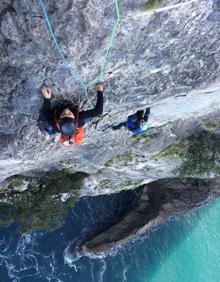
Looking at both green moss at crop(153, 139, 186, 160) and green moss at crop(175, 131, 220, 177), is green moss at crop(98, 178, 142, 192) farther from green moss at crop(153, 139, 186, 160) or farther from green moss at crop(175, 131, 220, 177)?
green moss at crop(153, 139, 186, 160)

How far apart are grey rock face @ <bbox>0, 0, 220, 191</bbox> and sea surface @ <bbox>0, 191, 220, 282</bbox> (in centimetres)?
623

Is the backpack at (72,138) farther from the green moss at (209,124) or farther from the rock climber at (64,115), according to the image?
the green moss at (209,124)

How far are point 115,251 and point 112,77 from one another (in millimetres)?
11524

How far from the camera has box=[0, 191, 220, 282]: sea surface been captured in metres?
15.4

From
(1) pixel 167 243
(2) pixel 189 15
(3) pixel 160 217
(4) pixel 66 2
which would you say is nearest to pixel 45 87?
(4) pixel 66 2

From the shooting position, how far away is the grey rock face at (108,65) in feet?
19.0

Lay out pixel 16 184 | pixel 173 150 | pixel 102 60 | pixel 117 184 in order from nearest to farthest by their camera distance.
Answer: pixel 102 60 → pixel 16 184 → pixel 173 150 → pixel 117 184

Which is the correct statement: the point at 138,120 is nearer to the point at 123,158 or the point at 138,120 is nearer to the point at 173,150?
the point at 123,158

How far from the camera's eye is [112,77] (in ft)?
23.9

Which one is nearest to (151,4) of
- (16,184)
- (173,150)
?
(173,150)

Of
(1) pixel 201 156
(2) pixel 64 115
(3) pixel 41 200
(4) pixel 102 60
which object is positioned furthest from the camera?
(3) pixel 41 200

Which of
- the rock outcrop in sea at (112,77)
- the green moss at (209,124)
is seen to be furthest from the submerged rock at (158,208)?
the green moss at (209,124)

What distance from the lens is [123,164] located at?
12.6m

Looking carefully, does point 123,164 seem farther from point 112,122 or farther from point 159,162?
point 112,122
